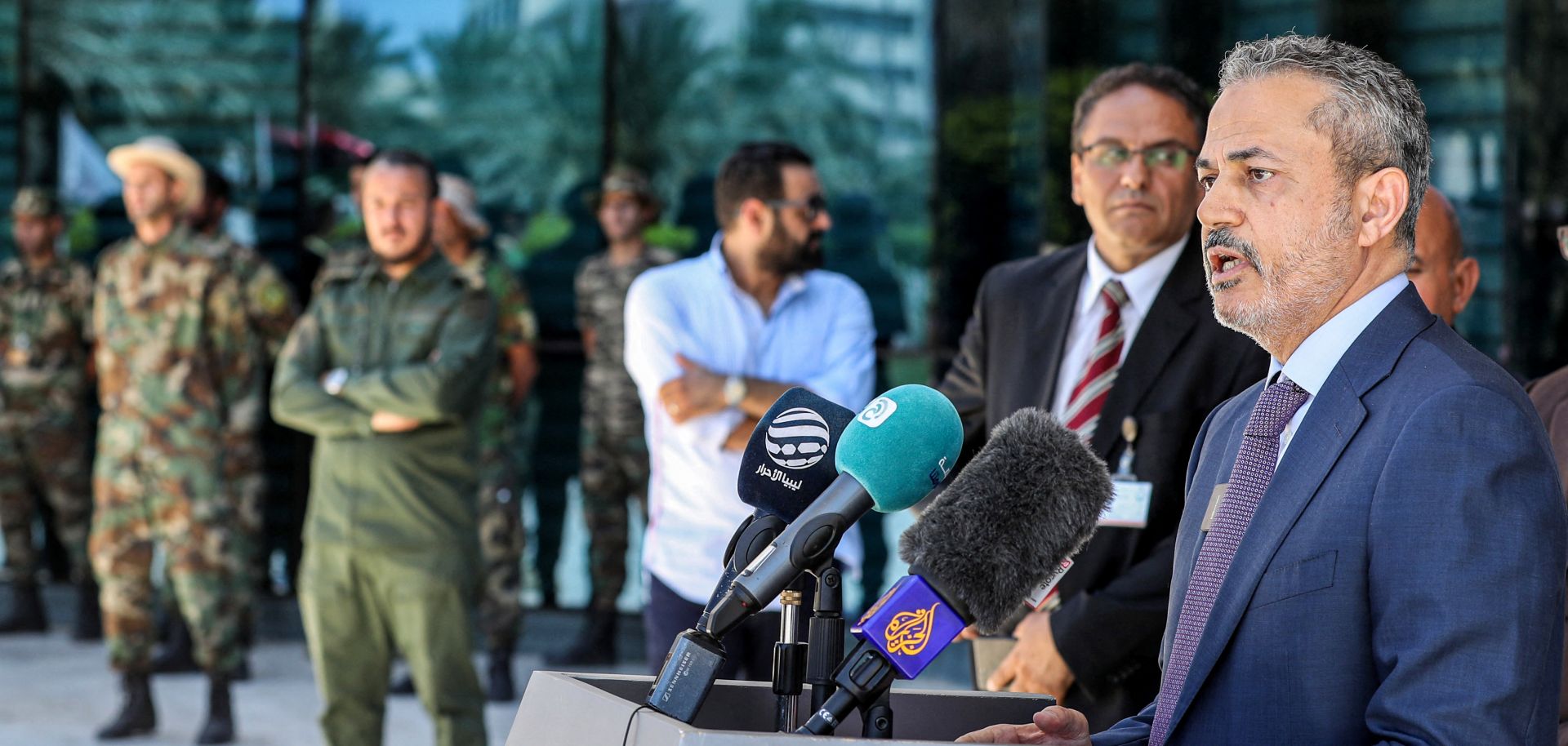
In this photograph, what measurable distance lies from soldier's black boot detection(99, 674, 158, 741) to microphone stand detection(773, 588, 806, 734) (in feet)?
18.0

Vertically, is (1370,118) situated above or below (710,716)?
above

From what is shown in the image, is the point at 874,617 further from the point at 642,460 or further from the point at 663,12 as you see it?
the point at 663,12

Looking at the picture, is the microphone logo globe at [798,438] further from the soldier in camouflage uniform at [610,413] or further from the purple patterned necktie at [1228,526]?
Answer: the soldier in camouflage uniform at [610,413]

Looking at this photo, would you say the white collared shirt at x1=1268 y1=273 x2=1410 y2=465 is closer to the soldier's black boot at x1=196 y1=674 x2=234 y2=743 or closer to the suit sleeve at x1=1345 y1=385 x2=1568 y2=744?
the suit sleeve at x1=1345 y1=385 x2=1568 y2=744

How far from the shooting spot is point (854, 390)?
14.8 feet

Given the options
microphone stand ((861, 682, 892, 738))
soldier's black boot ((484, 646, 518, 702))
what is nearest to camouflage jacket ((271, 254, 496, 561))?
soldier's black boot ((484, 646, 518, 702))

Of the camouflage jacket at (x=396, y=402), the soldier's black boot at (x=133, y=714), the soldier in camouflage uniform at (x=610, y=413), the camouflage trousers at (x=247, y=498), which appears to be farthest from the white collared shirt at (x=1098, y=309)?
the camouflage trousers at (x=247, y=498)

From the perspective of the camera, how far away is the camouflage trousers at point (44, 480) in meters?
8.62

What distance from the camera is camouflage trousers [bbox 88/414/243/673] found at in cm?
641

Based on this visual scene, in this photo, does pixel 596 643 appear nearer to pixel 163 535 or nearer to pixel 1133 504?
pixel 163 535

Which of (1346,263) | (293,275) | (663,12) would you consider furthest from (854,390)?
(293,275)

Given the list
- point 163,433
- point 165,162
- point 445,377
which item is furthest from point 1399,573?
point 165,162

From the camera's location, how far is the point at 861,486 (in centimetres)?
163

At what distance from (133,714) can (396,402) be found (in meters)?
2.51
